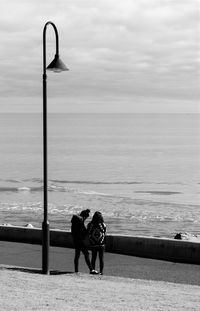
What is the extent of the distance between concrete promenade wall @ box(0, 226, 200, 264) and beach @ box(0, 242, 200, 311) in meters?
0.35

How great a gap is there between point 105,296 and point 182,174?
217 feet

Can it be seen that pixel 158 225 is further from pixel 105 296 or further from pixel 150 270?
pixel 105 296

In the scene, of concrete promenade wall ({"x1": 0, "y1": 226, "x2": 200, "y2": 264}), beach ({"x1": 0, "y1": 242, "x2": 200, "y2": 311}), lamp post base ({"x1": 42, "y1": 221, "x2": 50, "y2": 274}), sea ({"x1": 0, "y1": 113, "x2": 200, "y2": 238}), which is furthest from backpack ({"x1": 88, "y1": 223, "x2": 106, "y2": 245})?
sea ({"x1": 0, "y1": 113, "x2": 200, "y2": 238})

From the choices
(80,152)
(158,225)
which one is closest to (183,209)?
(158,225)

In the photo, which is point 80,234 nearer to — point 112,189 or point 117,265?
point 117,265

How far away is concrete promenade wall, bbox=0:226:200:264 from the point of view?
1636 cm

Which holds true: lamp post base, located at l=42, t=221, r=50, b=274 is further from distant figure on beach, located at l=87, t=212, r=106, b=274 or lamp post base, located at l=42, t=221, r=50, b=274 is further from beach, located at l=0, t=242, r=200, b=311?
distant figure on beach, located at l=87, t=212, r=106, b=274

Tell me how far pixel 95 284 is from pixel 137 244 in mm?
4864

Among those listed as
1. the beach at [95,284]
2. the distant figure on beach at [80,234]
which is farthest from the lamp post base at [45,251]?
the distant figure on beach at [80,234]

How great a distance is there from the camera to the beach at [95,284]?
10195 millimetres

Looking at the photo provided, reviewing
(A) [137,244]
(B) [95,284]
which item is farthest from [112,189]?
(B) [95,284]

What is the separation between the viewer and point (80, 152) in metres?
113

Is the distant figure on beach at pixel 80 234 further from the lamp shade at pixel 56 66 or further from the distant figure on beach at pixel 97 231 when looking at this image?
the lamp shade at pixel 56 66

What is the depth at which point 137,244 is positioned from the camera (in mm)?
17344
